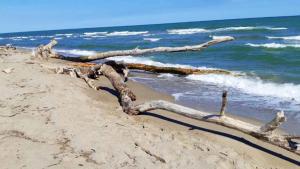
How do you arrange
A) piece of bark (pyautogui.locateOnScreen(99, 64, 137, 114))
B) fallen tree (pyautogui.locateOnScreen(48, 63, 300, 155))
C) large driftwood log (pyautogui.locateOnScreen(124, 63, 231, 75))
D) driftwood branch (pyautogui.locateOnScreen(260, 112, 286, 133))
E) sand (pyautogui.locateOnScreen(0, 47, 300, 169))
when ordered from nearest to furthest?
sand (pyautogui.locateOnScreen(0, 47, 300, 169)) → driftwood branch (pyautogui.locateOnScreen(260, 112, 286, 133)) → fallen tree (pyautogui.locateOnScreen(48, 63, 300, 155)) → piece of bark (pyautogui.locateOnScreen(99, 64, 137, 114)) → large driftwood log (pyautogui.locateOnScreen(124, 63, 231, 75))

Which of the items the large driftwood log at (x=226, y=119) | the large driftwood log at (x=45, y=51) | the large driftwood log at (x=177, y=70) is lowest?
the large driftwood log at (x=177, y=70)

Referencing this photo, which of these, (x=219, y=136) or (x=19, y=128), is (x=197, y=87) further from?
(x=19, y=128)

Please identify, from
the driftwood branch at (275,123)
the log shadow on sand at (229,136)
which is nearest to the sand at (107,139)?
the log shadow on sand at (229,136)

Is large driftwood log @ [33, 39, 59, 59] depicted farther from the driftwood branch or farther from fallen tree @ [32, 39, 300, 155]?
the driftwood branch

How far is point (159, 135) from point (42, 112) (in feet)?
7.18

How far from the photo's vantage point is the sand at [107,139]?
5.36 meters

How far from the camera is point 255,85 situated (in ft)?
39.9

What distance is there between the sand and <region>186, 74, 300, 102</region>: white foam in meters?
3.65

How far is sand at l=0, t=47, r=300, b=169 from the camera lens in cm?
536

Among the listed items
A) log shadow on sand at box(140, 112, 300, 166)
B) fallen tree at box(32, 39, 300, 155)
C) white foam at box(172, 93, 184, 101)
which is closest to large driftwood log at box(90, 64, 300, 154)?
fallen tree at box(32, 39, 300, 155)

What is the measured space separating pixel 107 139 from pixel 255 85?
23.6 feet

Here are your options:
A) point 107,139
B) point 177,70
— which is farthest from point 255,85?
point 107,139

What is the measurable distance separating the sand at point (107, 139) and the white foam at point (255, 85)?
3647 mm

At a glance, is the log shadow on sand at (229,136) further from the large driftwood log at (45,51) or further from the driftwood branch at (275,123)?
the large driftwood log at (45,51)
